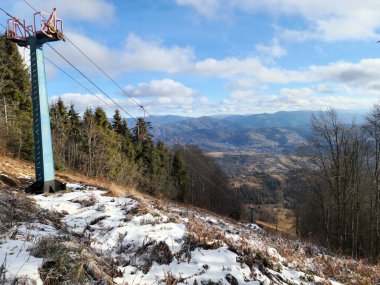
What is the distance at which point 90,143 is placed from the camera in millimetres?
35781

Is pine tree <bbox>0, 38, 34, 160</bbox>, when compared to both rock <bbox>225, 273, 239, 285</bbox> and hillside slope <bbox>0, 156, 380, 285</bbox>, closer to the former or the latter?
hillside slope <bbox>0, 156, 380, 285</bbox>

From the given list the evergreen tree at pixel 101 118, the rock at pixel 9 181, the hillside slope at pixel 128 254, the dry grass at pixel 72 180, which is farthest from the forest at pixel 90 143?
the hillside slope at pixel 128 254

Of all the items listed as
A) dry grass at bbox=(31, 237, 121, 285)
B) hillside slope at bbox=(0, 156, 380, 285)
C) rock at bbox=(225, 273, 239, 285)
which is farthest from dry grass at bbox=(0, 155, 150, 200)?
rock at bbox=(225, 273, 239, 285)

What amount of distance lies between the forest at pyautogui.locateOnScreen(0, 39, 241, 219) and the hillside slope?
47.7ft

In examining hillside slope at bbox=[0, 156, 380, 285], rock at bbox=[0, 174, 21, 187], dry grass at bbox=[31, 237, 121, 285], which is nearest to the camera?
dry grass at bbox=[31, 237, 121, 285]

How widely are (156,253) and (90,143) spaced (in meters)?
32.0

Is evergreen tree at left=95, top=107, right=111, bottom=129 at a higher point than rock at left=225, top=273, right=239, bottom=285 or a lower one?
higher

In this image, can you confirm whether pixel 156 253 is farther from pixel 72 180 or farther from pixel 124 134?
pixel 124 134

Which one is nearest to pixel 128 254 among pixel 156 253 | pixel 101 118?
pixel 156 253

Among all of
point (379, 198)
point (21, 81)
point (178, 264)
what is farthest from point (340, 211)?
point (21, 81)

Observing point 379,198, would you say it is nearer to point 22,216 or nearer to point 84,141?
point 22,216

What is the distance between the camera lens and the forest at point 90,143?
26.1m

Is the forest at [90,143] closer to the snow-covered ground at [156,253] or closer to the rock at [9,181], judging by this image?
the rock at [9,181]

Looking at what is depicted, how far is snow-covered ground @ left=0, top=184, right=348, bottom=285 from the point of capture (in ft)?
15.5
